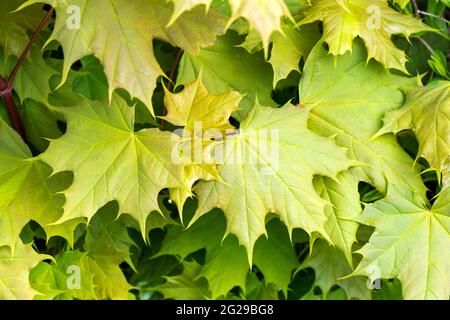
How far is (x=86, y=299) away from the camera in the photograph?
51.4 inches

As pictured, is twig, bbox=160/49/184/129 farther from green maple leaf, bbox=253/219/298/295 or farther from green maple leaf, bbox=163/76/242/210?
green maple leaf, bbox=253/219/298/295

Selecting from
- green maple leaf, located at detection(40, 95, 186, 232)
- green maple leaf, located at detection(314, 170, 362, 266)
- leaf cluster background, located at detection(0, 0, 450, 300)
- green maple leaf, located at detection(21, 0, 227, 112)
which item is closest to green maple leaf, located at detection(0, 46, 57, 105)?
leaf cluster background, located at detection(0, 0, 450, 300)

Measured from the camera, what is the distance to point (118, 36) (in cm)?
96

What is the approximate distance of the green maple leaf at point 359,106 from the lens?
1151 mm

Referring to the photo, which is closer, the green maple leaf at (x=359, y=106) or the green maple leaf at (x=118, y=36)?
the green maple leaf at (x=118, y=36)

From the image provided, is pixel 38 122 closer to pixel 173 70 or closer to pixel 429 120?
pixel 173 70

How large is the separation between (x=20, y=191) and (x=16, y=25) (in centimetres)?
32

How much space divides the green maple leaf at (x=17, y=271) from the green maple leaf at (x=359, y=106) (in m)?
0.61

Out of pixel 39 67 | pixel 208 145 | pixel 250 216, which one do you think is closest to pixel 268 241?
pixel 250 216

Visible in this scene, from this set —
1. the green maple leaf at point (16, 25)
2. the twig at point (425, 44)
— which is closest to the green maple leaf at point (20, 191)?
the green maple leaf at point (16, 25)

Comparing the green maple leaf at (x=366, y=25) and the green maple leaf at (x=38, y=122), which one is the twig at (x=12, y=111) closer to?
the green maple leaf at (x=38, y=122)

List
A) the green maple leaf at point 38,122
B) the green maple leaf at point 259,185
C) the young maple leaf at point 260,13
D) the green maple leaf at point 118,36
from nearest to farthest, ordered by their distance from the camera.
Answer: the young maple leaf at point 260,13, the green maple leaf at point 118,36, the green maple leaf at point 259,185, the green maple leaf at point 38,122

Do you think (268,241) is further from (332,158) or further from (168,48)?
(168,48)

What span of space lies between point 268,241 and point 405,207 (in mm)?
337
